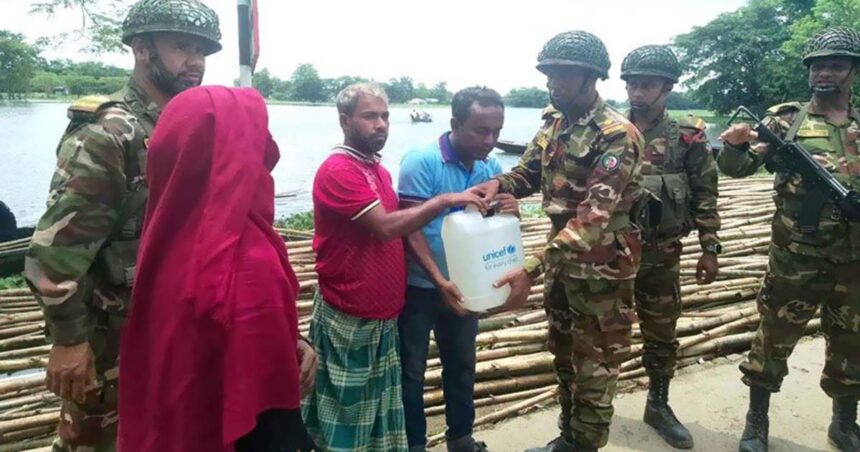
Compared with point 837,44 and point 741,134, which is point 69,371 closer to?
point 741,134

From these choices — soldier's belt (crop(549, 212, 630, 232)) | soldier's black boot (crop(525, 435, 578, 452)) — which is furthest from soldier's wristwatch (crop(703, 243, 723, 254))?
soldier's black boot (crop(525, 435, 578, 452))

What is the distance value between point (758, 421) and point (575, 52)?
2.19 metres

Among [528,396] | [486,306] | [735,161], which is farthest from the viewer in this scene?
[528,396]

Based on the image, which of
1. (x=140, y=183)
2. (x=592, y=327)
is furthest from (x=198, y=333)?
(x=592, y=327)

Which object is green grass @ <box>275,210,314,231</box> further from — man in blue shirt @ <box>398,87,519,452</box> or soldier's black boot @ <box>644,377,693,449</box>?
soldier's black boot @ <box>644,377,693,449</box>

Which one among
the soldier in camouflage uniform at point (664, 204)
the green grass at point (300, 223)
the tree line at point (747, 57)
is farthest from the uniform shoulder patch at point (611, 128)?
the tree line at point (747, 57)

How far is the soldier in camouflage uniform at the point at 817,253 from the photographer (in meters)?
2.85

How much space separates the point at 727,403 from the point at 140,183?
347 cm

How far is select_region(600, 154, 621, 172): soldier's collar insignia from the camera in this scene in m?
2.39

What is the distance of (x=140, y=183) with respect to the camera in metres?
1.94

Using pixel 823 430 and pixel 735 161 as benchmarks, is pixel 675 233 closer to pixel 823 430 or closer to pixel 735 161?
pixel 735 161

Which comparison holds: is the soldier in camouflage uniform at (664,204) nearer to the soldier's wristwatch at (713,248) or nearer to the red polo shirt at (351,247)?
the soldier's wristwatch at (713,248)

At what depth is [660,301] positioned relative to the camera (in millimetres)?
3205

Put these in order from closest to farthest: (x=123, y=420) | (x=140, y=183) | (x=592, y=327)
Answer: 1. (x=123, y=420)
2. (x=140, y=183)
3. (x=592, y=327)
